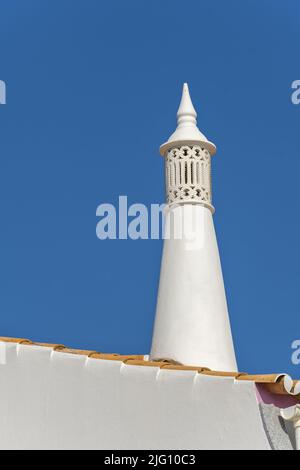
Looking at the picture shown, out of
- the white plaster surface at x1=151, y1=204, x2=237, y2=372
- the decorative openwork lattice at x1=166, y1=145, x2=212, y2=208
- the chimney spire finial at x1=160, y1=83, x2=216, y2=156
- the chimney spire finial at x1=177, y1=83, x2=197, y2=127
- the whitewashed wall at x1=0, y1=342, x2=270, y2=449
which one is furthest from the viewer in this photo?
the chimney spire finial at x1=177, y1=83, x2=197, y2=127

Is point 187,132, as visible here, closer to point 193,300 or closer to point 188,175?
point 188,175

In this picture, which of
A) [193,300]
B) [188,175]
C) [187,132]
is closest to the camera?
[193,300]

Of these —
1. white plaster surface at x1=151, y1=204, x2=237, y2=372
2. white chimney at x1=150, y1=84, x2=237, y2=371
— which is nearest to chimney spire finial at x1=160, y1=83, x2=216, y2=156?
white chimney at x1=150, y1=84, x2=237, y2=371

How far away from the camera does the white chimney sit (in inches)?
666

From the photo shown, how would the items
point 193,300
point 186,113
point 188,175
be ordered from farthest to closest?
point 186,113 → point 188,175 → point 193,300

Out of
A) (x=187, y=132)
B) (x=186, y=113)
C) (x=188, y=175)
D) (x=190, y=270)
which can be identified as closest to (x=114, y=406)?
(x=190, y=270)

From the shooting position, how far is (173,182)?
18125 mm

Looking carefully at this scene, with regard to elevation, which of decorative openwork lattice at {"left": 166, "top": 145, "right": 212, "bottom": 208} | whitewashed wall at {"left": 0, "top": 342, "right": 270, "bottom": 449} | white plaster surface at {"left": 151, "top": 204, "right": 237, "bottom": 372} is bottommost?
whitewashed wall at {"left": 0, "top": 342, "right": 270, "bottom": 449}

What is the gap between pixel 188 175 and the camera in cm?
1808

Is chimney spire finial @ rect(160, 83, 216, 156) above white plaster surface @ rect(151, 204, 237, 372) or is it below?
above

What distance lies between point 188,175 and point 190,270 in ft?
4.99

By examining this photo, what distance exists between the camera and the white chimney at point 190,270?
1691 centimetres

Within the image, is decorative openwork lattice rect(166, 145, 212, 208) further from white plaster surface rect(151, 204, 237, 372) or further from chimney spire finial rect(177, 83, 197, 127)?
chimney spire finial rect(177, 83, 197, 127)

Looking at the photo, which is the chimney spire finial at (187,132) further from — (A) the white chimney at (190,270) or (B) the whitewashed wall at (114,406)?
(B) the whitewashed wall at (114,406)
